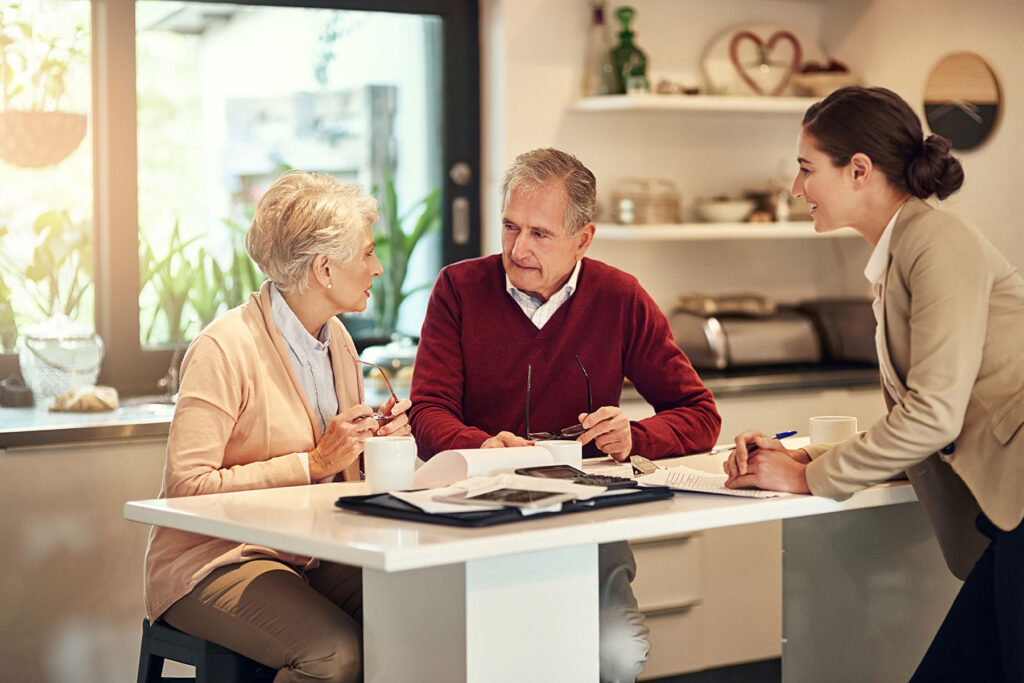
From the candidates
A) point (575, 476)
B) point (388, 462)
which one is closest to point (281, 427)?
point (388, 462)

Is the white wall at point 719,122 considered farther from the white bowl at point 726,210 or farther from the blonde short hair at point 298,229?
the blonde short hair at point 298,229

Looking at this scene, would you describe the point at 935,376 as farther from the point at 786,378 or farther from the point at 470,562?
the point at 786,378

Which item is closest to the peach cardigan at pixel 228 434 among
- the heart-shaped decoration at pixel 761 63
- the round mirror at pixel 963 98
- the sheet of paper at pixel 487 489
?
the sheet of paper at pixel 487 489

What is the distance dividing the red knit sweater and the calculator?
55 centimetres

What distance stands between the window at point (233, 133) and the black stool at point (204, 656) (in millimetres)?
1443

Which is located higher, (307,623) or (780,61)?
(780,61)

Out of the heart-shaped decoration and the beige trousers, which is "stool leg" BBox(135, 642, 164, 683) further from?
the heart-shaped decoration

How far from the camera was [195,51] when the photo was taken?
359 cm

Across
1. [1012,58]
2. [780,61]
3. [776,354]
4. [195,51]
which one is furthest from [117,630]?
[1012,58]

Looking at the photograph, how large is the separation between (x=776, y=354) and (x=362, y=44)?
5.14ft

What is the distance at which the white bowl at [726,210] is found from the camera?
4.01m

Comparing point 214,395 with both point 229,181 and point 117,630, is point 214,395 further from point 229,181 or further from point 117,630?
point 229,181

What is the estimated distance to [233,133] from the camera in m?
3.67

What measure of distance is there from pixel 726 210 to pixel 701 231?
0.17 metres
